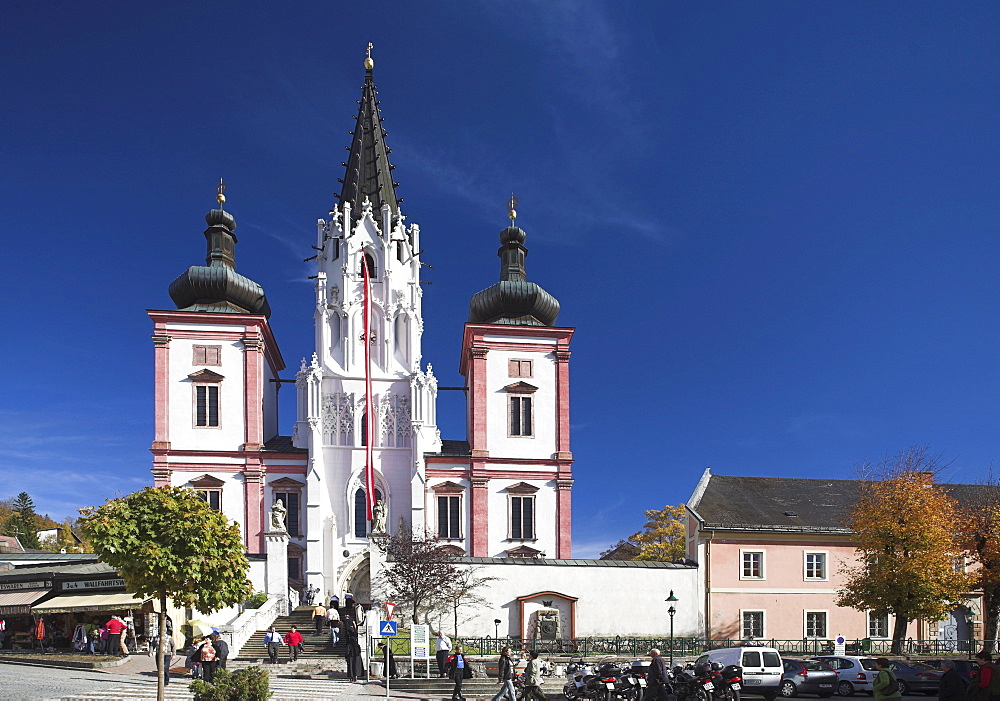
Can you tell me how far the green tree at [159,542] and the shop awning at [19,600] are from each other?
13.4 meters

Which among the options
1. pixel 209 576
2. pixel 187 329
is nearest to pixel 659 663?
pixel 209 576

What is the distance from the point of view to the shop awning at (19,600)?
33625mm

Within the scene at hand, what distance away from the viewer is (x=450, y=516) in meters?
51.9

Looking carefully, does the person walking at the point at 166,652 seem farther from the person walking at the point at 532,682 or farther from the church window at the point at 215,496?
the church window at the point at 215,496

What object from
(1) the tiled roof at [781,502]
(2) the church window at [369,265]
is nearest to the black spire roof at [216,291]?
(2) the church window at [369,265]

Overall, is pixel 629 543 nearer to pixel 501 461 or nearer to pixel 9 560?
pixel 501 461

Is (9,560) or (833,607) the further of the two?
(9,560)

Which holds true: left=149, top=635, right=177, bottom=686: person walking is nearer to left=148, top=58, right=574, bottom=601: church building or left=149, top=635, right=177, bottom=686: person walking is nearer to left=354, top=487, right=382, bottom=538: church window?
left=148, top=58, right=574, bottom=601: church building

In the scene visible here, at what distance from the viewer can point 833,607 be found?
43656 millimetres

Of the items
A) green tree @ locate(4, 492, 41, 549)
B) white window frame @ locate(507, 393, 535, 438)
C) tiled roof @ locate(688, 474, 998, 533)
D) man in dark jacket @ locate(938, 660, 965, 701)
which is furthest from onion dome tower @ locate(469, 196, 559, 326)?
green tree @ locate(4, 492, 41, 549)

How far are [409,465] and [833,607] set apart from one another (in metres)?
22.0

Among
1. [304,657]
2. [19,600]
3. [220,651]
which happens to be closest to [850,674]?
[304,657]

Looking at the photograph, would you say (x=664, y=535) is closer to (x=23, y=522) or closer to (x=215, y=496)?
(x=215, y=496)

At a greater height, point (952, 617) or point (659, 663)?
point (659, 663)
